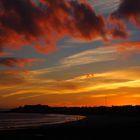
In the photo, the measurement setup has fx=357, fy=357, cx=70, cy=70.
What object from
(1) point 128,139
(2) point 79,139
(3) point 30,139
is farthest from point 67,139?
(1) point 128,139

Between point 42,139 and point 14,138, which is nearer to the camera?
point 42,139

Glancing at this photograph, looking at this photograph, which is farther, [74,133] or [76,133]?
[74,133]

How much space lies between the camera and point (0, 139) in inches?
1620

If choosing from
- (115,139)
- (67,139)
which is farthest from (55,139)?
(115,139)

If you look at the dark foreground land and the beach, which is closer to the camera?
the dark foreground land

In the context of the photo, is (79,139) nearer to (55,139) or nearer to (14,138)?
Answer: (55,139)

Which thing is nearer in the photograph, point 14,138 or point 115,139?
point 115,139

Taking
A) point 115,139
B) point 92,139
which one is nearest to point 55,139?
point 92,139

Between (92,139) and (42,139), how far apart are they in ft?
18.2

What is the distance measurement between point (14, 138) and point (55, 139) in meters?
5.00

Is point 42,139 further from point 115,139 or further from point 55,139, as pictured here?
point 115,139

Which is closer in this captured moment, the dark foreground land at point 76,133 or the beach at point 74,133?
the dark foreground land at point 76,133

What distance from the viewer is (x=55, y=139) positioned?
40781 millimetres

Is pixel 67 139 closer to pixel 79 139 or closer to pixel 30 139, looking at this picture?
pixel 79 139
